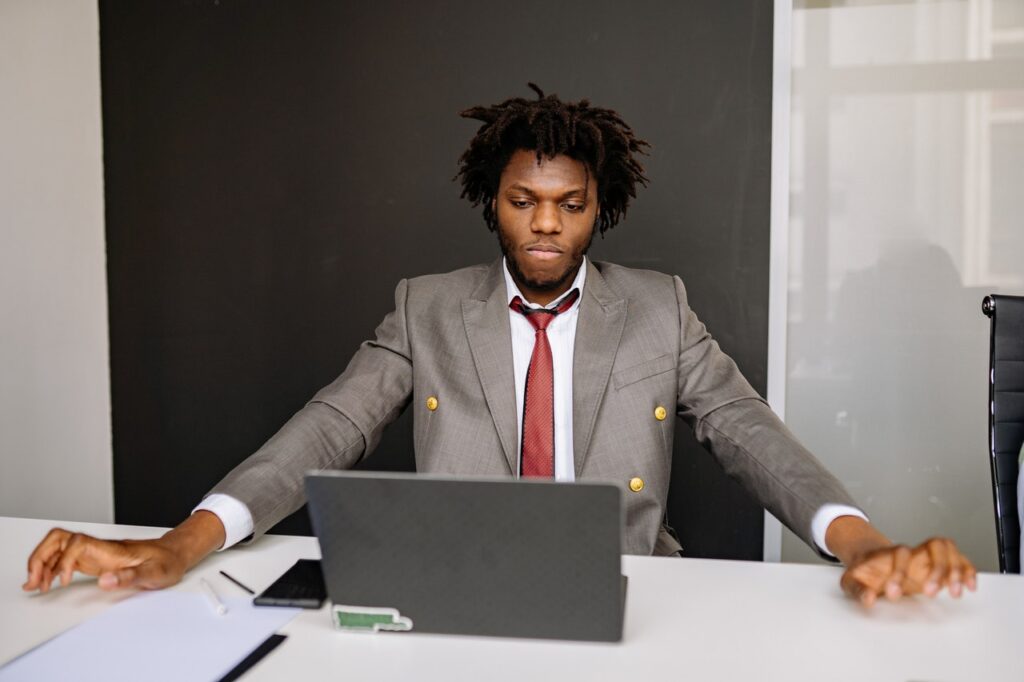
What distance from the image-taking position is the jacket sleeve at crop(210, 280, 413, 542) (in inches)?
56.2

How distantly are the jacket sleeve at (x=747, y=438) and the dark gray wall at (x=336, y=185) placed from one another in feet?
3.24

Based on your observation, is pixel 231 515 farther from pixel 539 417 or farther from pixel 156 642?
pixel 539 417

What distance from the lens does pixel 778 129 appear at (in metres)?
2.78

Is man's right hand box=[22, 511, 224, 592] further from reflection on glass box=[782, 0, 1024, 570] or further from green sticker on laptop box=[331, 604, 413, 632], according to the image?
reflection on glass box=[782, 0, 1024, 570]

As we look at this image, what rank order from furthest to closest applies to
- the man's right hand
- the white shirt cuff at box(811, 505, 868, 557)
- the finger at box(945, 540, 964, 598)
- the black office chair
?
the black office chair → the white shirt cuff at box(811, 505, 868, 557) → the man's right hand → the finger at box(945, 540, 964, 598)

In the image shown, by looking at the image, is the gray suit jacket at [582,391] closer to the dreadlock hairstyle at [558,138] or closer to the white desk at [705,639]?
the dreadlock hairstyle at [558,138]

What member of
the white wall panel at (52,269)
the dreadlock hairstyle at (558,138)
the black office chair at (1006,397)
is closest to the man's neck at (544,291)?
the dreadlock hairstyle at (558,138)

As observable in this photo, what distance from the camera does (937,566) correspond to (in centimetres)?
109

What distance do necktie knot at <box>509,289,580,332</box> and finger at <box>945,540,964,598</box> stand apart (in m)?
0.96

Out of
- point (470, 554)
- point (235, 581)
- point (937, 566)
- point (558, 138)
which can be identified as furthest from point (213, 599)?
point (558, 138)

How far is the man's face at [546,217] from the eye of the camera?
6.17 ft

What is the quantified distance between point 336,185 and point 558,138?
1.36 meters

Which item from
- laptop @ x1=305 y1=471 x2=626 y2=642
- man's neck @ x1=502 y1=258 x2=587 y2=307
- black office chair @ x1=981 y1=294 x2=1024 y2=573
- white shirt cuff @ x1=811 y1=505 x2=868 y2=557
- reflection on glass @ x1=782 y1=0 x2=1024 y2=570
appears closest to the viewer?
laptop @ x1=305 y1=471 x2=626 y2=642

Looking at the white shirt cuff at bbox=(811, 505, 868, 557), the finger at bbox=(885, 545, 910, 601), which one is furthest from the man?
the finger at bbox=(885, 545, 910, 601)
